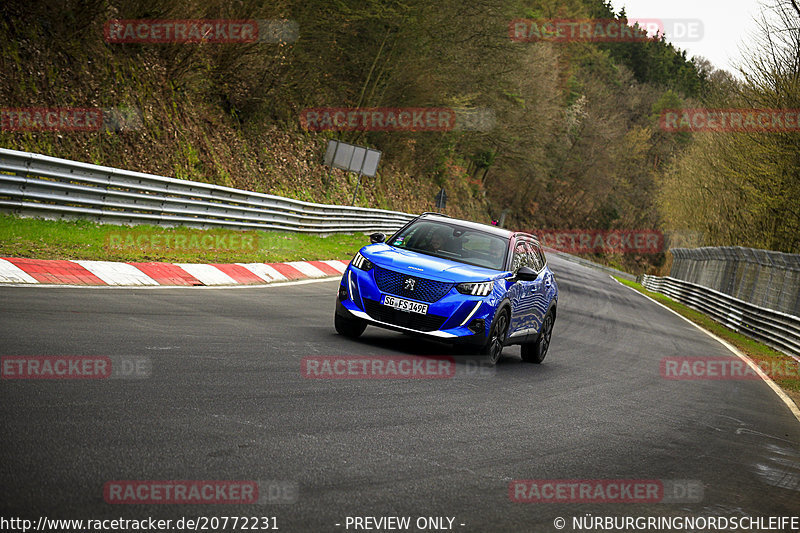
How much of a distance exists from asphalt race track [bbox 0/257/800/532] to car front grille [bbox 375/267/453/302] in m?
0.72

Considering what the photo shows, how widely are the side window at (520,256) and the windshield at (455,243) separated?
0.59ft

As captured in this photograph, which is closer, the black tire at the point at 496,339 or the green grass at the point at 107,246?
the black tire at the point at 496,339

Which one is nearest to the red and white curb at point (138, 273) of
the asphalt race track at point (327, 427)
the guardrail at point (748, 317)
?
the asphalt race track at point (327, 427)

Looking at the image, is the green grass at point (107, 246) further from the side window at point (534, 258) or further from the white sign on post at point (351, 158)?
the white sign on post at point (351, 158)

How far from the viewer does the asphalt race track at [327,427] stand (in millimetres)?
4594

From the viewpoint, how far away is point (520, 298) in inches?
441

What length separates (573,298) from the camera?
29344mm

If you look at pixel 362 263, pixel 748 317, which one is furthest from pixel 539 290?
pixel 748 317

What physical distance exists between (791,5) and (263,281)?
21822mm

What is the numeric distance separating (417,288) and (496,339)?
4.04ft

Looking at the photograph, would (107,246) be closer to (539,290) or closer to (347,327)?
(347,327)

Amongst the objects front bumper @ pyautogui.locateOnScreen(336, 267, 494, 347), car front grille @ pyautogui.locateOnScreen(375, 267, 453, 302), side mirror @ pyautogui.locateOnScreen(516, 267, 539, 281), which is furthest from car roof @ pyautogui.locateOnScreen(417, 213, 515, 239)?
car front grille @ pyautogui.locateOnScreen(375, 267, 453, 302)

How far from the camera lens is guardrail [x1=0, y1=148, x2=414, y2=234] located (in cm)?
1431

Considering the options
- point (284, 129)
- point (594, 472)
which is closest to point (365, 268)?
point (594, 472)
